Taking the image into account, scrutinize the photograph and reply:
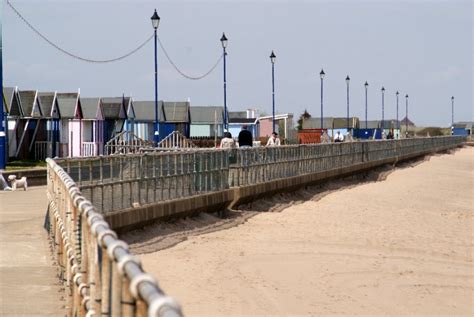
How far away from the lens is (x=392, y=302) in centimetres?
1253

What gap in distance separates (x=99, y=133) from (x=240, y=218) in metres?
39.6

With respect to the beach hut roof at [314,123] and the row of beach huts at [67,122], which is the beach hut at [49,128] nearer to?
the row of beach huts at [67,122]

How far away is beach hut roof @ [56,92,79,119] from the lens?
171 ft

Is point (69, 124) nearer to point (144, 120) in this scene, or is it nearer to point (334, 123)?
point (144, 120)

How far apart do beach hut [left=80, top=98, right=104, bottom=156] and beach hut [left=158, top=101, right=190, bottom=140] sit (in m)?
12.0

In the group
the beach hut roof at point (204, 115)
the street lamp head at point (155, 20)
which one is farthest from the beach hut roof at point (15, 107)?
the beach hut roof at point (204, 115)

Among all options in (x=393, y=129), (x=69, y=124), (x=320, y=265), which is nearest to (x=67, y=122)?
(x=69, y=124)

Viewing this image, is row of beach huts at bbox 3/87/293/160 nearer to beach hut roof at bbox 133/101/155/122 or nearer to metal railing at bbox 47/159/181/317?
beach hut roof at bbox 133/101/155/122

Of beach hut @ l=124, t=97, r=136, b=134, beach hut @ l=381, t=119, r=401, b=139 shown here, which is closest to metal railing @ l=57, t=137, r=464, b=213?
beach hut @ l=124, t=97, r=136, b=134

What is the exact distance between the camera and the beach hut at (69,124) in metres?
51.9

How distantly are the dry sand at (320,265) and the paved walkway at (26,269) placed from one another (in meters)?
1.67

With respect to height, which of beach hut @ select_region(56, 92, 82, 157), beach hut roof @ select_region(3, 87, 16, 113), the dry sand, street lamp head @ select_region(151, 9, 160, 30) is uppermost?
street lamp head @ select_region(151, 9, 160, 30)

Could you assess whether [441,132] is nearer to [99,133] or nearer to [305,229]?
A: [99,133]

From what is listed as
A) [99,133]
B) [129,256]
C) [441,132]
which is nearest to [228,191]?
[129,256]
